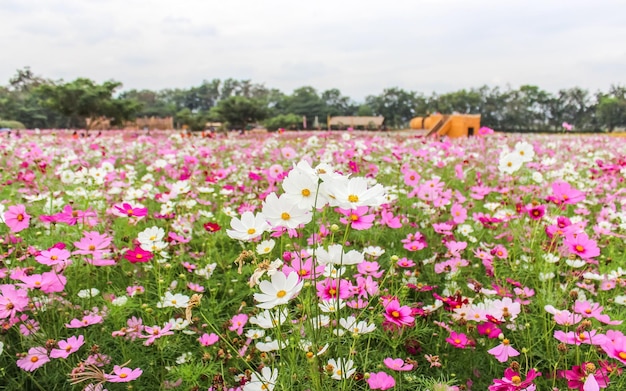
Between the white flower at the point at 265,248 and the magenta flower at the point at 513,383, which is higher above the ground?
the white flower at the point at 265,248

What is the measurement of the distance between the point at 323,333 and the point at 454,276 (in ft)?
2.37

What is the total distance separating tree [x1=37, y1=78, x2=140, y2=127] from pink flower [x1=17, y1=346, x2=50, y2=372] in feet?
78.7

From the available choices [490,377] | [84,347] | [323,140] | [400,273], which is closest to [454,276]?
[400,273]

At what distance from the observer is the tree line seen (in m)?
24.0

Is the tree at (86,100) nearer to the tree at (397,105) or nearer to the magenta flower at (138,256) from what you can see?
the magenta flower at (138,256)

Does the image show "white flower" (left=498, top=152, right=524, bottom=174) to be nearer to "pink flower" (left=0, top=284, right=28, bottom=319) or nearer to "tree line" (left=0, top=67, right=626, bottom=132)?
"pink flower" (left=0, top=284, right=28, bottom=319)

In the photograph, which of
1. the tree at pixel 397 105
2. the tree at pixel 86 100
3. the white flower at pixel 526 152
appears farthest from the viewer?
the tree at pixel 397 105

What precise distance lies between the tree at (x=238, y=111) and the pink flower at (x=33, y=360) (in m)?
24.3

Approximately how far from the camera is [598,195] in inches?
119

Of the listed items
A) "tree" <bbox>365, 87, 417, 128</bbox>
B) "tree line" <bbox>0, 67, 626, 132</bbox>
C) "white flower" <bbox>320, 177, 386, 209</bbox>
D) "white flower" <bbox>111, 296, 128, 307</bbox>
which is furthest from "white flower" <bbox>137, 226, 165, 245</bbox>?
"tree" <bbox>365, 87, 417, 128</bbox>

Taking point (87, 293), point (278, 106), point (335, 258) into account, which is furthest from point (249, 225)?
point (278, 106)

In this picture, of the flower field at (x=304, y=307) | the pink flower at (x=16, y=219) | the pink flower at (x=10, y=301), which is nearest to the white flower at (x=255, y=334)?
the flower field at (x=304, y=307)

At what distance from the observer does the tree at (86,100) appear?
898 inches

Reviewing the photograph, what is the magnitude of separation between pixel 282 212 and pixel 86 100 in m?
25.5
